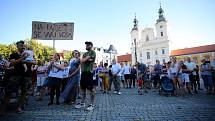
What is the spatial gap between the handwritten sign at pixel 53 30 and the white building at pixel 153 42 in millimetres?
66629

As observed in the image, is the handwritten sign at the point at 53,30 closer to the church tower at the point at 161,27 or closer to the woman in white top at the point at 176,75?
the woman in white top at the point at 176,75

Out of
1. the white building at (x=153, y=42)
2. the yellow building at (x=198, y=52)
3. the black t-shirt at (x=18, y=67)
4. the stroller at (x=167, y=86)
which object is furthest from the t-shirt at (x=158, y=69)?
the white building at (x=153, y=42)

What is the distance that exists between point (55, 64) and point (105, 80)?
551 centimetres

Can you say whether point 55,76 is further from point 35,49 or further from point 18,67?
point 35,49

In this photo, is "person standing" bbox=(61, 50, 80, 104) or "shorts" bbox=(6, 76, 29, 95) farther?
"person standing" bbox=(61, 50, 80, 104)

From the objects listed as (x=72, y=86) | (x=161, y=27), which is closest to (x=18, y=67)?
(x=72, y=86)

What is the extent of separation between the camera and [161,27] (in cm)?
7194

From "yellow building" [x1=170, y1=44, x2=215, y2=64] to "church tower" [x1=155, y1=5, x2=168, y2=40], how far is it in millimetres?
7813

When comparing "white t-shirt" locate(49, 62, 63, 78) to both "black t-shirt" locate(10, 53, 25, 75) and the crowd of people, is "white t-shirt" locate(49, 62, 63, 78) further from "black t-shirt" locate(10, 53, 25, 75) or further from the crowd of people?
"black t-shirt" locate(10, 53, 25, 75)

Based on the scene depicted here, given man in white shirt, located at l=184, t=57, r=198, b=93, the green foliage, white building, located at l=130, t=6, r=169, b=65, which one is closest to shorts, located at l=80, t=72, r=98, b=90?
man in white shirt, located at l=184, t=57, r=198, b=93

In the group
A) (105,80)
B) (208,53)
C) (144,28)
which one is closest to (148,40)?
(144,28)

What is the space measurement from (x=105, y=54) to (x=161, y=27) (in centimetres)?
4286

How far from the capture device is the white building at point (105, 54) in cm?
10281

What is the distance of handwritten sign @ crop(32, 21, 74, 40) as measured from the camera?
7430mm
